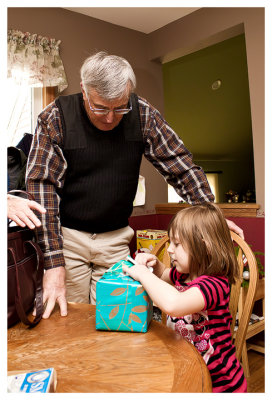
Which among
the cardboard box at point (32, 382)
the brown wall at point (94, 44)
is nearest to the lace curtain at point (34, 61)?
the brown wall at point (94, 44)

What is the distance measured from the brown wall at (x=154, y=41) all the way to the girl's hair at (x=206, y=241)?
1.62m

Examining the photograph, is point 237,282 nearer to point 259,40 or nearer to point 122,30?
point 259,40

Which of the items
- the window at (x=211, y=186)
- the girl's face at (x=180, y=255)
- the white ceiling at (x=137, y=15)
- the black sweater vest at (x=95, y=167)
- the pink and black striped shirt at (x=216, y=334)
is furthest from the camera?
the window at (x=211, y=186)

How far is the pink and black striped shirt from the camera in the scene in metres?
0.86

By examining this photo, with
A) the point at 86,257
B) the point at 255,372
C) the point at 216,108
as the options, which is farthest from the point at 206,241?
the point at 216,108

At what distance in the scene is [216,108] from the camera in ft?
20.2

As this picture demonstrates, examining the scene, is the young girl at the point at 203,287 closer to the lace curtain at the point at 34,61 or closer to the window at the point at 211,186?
the lace curtain at the point at 34,61

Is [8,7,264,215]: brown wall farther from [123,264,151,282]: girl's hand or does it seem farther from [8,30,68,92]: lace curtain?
[123,264,151,282]: girl's hand

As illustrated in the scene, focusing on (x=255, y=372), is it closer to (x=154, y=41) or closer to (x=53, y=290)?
(x=53, y=290)

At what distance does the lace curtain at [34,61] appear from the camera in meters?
2.52

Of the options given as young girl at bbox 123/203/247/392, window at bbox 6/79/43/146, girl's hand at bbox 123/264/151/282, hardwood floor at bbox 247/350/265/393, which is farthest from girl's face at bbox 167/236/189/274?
window at bbox 6/79/43/146

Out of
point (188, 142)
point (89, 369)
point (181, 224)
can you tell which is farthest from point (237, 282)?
point (188, 142)

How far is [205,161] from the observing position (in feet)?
28.1

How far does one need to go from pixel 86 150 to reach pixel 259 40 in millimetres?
1924
